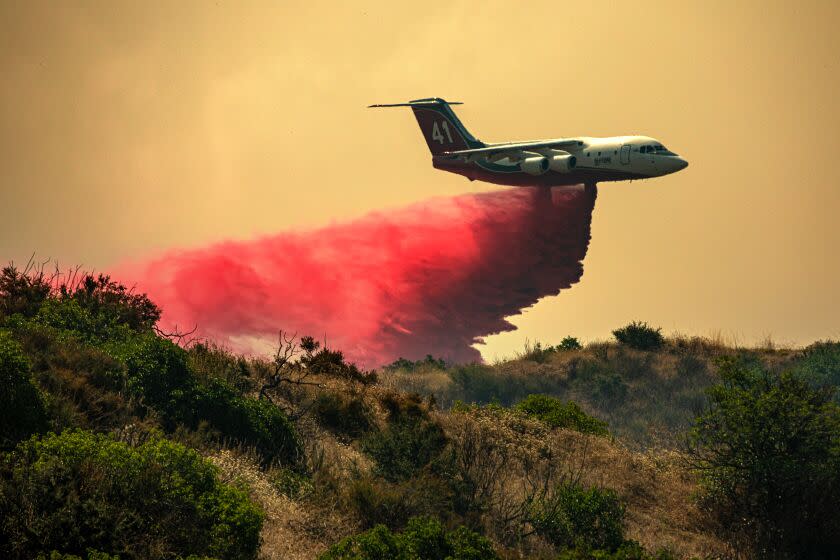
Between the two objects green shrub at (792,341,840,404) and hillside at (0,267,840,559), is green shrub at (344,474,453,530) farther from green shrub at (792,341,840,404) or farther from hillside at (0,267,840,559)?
green shrub at (792,341,840,404)

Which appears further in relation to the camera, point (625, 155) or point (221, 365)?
A: point (625, 155)

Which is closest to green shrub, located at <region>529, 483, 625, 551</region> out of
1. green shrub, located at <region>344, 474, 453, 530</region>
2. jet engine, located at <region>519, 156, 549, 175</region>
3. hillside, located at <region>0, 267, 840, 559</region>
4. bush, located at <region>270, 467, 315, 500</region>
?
hillside, located at <region>0, 267, 840, 559</region>

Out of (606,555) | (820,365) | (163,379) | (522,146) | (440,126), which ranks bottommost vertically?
(606,555)

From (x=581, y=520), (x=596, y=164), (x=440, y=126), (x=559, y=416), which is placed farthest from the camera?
(x=440, y=126)

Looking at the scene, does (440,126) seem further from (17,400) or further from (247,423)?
(17,400)

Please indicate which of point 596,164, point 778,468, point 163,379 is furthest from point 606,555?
point 596,164

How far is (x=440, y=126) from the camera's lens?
6662cm

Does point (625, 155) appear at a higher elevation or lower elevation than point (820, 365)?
higher

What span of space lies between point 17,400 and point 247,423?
6.12 metres

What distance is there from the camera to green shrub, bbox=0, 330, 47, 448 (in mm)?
17562

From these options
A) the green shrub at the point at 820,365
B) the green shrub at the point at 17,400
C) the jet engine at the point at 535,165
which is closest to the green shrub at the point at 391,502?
the green shrub at the point at 17,400

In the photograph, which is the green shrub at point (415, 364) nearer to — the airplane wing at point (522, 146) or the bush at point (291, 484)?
the airplane wing at point (522, 146)

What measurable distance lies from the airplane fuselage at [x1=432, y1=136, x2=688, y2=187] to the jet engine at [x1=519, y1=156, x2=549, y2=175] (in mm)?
133

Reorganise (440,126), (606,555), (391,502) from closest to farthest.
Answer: (606,555) → (391,502) → (440,126)
